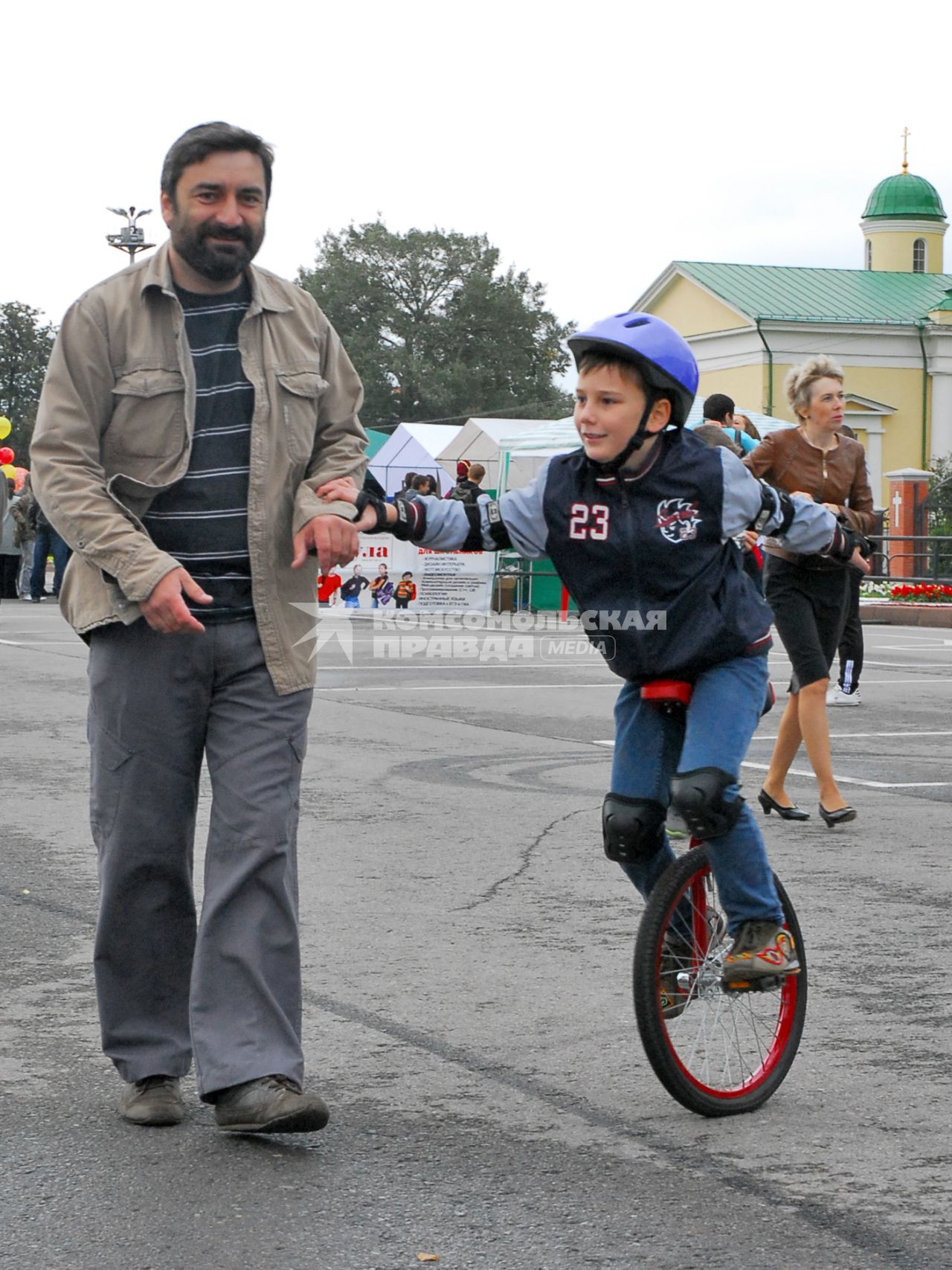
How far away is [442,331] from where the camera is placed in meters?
93.1

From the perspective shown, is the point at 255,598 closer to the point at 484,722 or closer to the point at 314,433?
the point at 314,433

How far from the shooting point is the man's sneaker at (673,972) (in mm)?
3981

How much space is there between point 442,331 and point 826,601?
284 ft

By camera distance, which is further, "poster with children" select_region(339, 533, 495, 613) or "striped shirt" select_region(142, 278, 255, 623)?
"poster with children" select_region(339, 533, 495, 613)

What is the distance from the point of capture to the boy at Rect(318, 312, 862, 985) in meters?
3.94

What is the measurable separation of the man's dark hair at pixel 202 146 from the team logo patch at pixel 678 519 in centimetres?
110

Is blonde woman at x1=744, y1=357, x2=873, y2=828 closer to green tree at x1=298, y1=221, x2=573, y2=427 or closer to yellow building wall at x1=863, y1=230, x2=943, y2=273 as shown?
yellow building wall at x1=863, y1=230, x2=943, y2=273

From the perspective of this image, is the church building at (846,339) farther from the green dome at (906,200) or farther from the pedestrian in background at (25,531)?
the pedestrian in background at (25,531)

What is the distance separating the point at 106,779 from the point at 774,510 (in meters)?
1.54

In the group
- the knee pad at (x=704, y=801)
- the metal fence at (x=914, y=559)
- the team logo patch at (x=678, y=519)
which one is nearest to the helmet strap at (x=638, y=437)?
the team logo patch at (x=678, y=519)

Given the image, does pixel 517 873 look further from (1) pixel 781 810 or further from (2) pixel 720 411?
(2) pixel 720 411

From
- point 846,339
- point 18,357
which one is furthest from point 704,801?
point 18,357

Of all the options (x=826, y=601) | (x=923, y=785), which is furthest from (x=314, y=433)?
(x=923, y=785)

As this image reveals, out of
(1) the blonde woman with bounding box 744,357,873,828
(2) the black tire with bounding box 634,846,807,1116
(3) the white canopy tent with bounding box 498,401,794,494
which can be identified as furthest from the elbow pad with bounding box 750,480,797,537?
(3) the white canopy tent with bounding box 498,401,794,494
